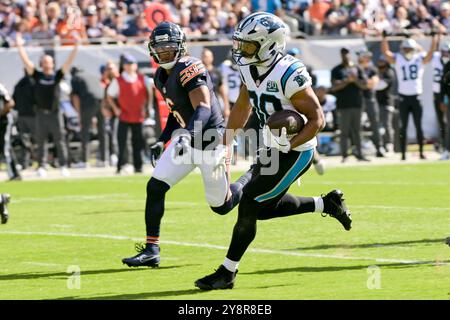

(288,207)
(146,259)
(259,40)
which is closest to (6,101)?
(146,259)

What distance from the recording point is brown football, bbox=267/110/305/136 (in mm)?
7801

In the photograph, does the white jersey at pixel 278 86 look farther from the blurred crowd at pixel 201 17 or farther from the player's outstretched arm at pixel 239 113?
the blurred crowd at pixel 201 17

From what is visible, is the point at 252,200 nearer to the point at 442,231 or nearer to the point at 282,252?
the point at 282,252

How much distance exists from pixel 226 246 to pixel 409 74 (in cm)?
1071

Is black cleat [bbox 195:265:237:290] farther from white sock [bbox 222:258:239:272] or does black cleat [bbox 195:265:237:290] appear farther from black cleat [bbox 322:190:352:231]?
black cleat [bbox 322:190:352:231]

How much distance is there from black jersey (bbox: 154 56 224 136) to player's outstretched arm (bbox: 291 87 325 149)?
4.76 ft

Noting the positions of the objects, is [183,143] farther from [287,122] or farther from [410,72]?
[410,72]

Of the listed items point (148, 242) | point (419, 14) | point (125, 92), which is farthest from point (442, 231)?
point (419, 14)

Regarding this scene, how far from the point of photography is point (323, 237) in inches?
410

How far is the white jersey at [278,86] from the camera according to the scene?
310 inches

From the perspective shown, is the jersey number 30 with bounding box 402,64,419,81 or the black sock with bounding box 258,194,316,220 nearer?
the black sock with bounding box 258,194,316,220

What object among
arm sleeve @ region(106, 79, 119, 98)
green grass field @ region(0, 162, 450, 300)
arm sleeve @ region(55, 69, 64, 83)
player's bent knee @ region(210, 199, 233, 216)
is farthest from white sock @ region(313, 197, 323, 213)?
arm sleeve @ region(106, 79, 119, 98)

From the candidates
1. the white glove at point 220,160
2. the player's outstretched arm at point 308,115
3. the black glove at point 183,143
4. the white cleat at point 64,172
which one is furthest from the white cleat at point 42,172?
the player's outstretched arm at point 308,115

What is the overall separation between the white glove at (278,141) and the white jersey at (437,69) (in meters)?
12.6
